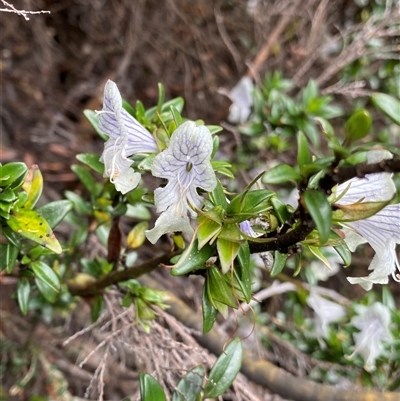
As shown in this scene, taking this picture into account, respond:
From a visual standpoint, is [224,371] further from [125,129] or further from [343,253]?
[125,129]

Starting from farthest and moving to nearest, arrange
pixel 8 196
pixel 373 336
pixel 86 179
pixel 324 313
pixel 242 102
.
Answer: pixel 242 102 → pixel 324 313 → pixel 373 336 → pixel 86 179 → pixel 8 196

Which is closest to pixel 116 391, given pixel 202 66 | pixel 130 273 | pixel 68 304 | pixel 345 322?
pixel 68 304

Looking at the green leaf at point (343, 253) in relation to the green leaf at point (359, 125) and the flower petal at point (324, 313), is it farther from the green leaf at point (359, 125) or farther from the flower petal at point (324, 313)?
the flower petal at point (324, 313)

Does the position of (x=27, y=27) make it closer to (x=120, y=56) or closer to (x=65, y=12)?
(x=65, y=12)

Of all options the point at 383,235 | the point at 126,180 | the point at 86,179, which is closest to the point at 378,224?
the point at 383,235

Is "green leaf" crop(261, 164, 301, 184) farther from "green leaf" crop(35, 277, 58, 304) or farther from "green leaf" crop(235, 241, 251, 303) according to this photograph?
"green leaf" crop(35, 277, 58, 304)

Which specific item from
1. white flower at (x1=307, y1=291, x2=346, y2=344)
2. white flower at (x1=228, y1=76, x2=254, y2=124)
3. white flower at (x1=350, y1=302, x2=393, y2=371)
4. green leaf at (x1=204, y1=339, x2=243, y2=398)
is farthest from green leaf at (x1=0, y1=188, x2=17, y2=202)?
white flower at (x1=228, y1=76, x2=254, y2=124)
